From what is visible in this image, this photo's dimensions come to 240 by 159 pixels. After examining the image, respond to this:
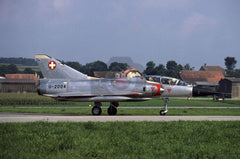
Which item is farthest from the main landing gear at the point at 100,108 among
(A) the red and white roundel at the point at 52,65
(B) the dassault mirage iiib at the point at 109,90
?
(A) the red and white roundel at the point at 52,65

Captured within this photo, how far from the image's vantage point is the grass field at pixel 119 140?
10618mm

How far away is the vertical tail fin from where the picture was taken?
27.5 metres

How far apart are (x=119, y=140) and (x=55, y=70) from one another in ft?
53.0

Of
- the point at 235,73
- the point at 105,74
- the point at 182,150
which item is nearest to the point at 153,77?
the point at 182,150

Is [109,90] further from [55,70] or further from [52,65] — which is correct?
[52,65]

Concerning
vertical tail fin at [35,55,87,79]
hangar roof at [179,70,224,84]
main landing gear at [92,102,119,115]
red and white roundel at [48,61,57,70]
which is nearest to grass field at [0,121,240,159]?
main landing gear at [92,102,119,115]

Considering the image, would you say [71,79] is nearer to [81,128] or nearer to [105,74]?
[81,128]

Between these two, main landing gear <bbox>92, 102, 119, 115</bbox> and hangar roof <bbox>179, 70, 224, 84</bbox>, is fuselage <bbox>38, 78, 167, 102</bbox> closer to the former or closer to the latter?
main landing gear <bbox>92, 102, 119, 115</bbox>

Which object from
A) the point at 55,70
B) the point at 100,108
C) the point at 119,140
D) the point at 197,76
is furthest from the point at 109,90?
the point at 197,76

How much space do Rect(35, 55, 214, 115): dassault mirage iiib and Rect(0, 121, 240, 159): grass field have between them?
8909 millimetres

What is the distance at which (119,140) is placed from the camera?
12.5 metres

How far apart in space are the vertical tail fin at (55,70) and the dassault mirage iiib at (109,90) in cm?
75

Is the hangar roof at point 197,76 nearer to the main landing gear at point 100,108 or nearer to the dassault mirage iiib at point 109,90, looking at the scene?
the main landing gear at point 100,108

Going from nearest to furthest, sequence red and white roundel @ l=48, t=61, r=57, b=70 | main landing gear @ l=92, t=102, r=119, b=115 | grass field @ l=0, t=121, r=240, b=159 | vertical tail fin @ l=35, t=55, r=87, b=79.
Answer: grass field @ l=0, t=121, r=240, b=159 → main landing gear @ l=92, t=102, r=119, b=115 → vertical tail fin @ l=35, t=55, r=87, b=79 → red and white roundel @ l=48, t=61, r=57, b=70
